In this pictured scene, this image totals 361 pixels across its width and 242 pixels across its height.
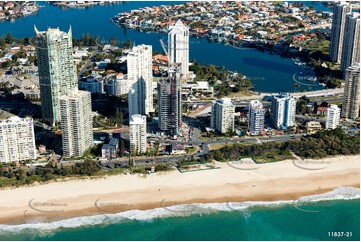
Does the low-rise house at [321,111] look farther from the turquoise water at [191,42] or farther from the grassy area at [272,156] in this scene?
the grassy area at [272,156]

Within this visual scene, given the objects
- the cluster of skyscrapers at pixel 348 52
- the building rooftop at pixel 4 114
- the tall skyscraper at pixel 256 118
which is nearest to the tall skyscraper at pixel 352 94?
the cluster of skyscrapers at pixel 348 52

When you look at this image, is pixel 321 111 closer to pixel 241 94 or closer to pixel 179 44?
pixel 241 94

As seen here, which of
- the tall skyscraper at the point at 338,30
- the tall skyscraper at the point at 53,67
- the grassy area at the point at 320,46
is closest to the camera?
the tall skyscraper at the point at 53,67

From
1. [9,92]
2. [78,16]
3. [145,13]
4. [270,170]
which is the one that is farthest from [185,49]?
[78,16]

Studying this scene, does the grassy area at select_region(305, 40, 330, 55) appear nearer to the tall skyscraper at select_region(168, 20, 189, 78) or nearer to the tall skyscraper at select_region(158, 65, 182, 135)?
the tall skyscraper at select_region(168, 20, 189, 78)

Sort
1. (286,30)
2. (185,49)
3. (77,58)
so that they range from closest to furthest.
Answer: (185,49) < (77,58) < (286,30)

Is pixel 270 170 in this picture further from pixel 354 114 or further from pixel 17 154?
pixel 17 154
